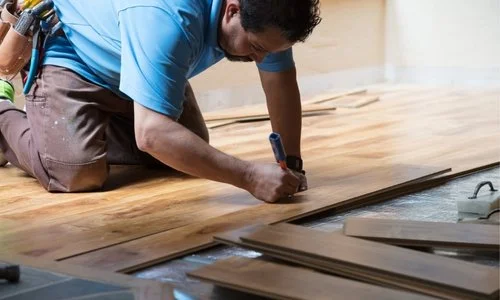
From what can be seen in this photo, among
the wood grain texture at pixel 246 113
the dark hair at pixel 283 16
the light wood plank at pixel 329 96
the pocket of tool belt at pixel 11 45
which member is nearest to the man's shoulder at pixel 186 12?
the dark hair at pixel 283 16

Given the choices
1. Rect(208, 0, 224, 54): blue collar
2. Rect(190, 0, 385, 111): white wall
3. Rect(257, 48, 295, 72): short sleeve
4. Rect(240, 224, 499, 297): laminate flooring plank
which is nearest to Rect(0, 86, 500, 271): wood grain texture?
Rect(240, 224, 499, 297): laminate flooring plank

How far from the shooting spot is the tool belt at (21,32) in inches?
127

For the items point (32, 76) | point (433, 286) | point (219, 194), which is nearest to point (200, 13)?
point (219, 194)

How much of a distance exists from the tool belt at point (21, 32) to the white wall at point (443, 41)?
4.90 meters

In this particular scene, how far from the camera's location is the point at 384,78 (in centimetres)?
790

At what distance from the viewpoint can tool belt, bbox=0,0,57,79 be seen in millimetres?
3225

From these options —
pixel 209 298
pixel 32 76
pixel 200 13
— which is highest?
pixel 200 13

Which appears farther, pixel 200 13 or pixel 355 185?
pixel 355 185

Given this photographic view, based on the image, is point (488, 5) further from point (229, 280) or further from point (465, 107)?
point (229, 280)

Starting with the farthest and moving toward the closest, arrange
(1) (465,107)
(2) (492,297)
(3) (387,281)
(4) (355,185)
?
1. (1) (465,107)
2. (4) (355,185)
3. (3) (387,281)
4. (2) (492,297)

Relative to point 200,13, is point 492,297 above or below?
below

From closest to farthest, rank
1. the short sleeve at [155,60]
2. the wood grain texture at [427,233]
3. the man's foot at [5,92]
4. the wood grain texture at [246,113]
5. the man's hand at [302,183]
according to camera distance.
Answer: the wood grain texture at [427,233]
the short sleeve at [155,60]
the man's hand at [302,183]
the man's foot at [5,92]
the wood grain texture at [246,113]

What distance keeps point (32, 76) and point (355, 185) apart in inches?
51.0

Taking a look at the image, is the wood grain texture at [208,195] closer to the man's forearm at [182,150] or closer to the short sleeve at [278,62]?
the man's forearm at [182,150]
